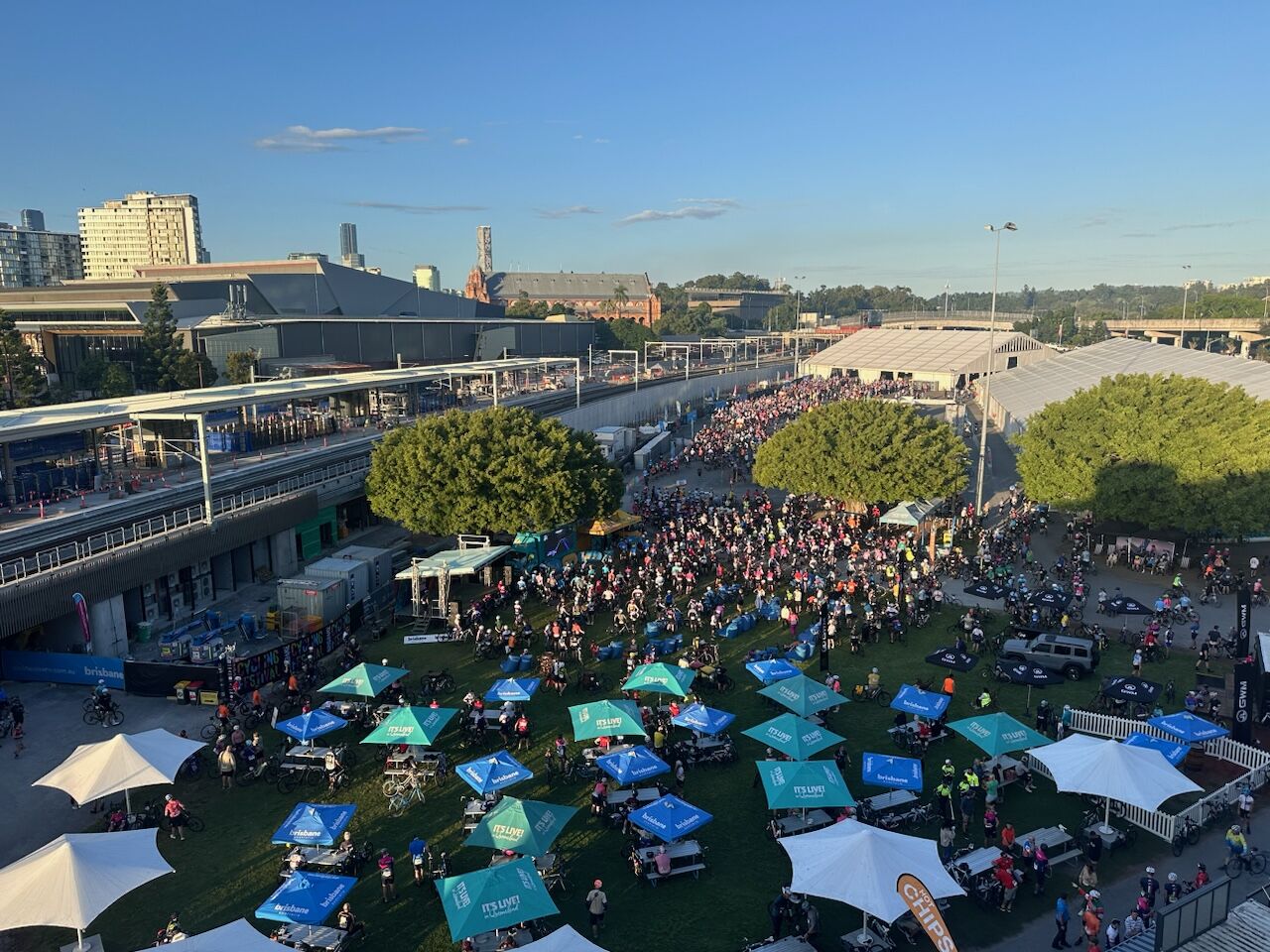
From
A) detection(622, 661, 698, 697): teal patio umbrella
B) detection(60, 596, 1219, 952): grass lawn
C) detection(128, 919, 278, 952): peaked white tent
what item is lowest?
detection(60, 596, 1219, 952): grass lawn

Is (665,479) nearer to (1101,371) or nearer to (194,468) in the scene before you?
(194,468)

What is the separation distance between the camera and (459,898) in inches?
512

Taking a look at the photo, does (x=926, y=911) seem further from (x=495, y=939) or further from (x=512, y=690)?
(x=512, y=690)

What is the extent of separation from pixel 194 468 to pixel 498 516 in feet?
52.9

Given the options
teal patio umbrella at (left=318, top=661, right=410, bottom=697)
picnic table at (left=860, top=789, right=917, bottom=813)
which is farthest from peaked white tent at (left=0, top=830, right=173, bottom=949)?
picnic table at (left=860, top=789, right=917, bottom=813)

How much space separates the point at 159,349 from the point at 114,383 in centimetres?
950

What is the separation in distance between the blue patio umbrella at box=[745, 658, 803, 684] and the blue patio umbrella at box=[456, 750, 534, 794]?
7.39 meters

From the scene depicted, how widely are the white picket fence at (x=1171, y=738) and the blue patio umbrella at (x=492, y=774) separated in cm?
1127

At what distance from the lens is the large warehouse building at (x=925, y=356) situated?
96750 mm

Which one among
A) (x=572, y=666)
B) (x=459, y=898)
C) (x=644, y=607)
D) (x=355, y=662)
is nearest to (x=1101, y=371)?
(x=644, y=607)

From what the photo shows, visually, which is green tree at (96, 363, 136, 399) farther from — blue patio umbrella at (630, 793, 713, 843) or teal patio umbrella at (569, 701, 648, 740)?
blue patio umbrella at (630, 793, 713, 843)

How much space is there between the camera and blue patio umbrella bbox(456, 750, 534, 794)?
16.8m

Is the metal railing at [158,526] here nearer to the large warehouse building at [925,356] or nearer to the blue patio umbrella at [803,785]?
the blue patio umbrella at [803,785]

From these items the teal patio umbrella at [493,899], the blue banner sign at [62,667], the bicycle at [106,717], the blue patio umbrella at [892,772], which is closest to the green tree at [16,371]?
the blue banner sign at [62,667]
